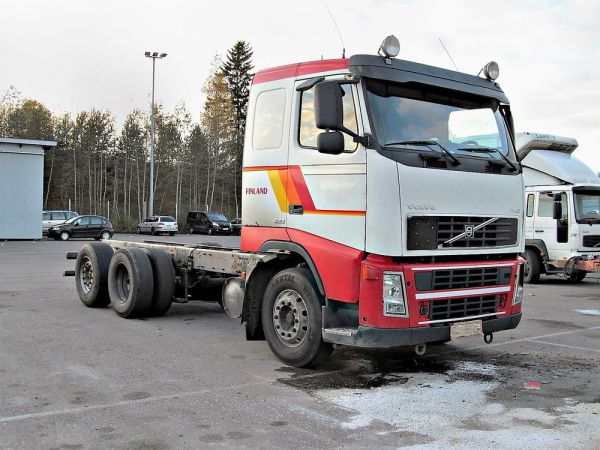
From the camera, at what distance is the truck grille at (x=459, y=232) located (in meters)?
5.71

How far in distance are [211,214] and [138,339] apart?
37778mm

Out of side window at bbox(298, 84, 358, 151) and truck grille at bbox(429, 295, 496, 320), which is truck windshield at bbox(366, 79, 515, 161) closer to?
side window at bbox(298, 84, 358, 151)

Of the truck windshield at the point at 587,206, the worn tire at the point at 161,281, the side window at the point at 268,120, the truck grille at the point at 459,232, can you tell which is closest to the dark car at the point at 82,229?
the truck windshield at the point at 587,206

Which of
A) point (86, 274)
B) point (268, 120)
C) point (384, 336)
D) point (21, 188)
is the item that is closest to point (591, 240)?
point (268, 120)

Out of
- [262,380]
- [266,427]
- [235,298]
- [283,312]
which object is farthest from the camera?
[235,298]

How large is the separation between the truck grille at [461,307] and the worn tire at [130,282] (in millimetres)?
4642

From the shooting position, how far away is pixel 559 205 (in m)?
14.6

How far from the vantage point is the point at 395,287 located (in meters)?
5.57

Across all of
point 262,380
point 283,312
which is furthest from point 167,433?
point 283,312

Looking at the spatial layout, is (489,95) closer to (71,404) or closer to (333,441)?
(333,441)

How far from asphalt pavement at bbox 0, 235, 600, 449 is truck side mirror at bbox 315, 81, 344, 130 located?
2418mm

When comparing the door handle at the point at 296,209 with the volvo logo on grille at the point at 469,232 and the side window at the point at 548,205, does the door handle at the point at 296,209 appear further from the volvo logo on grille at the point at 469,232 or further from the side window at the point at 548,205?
the side window at the point at 548,205

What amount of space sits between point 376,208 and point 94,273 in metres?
6.06

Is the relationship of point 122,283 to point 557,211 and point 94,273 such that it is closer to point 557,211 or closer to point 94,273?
point 94,273
